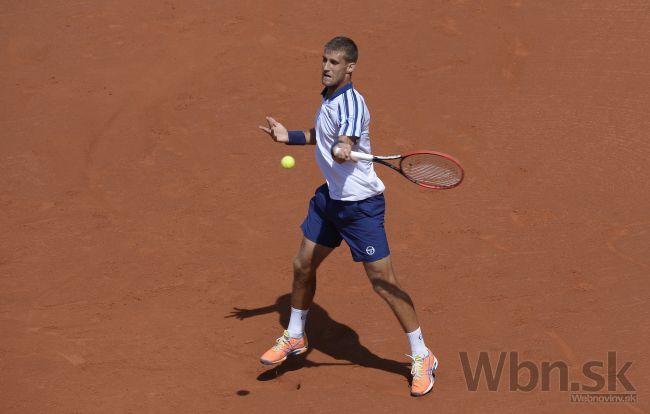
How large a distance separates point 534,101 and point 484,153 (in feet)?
3.47

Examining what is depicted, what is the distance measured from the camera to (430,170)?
7289 millimetres

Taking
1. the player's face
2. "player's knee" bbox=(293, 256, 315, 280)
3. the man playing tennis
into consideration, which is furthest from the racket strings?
"player's knee" bbox=(293, 256, 315, 280)

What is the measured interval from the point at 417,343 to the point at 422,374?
0.23 metres

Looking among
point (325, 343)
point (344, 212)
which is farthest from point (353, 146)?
point (325, 343)

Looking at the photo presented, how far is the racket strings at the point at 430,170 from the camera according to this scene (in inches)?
284

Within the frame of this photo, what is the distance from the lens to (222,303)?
844 cm

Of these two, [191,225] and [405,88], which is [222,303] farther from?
[405,88]

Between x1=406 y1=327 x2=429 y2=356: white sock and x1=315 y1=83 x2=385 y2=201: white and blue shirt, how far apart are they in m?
1.09

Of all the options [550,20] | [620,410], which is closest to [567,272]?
[620,410]

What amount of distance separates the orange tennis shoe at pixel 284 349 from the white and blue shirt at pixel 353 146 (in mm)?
1251

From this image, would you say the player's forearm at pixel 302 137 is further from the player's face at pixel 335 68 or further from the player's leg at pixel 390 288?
the player's leg at pixel 390 288

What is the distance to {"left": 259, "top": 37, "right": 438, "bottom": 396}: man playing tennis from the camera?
694 centimetres

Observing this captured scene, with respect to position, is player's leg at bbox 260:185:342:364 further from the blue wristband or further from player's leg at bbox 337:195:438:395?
the blue wristband

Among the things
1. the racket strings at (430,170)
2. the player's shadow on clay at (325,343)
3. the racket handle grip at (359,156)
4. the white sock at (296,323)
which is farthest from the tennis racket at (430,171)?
the player's shadow on clay at (325,343)
